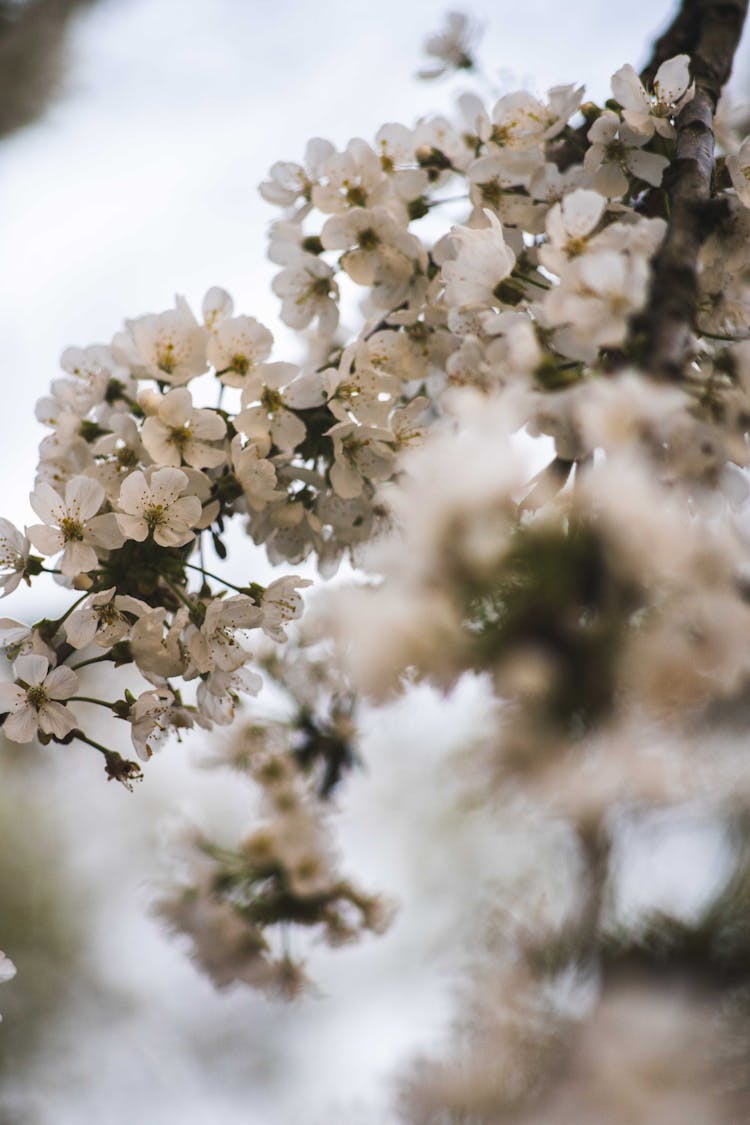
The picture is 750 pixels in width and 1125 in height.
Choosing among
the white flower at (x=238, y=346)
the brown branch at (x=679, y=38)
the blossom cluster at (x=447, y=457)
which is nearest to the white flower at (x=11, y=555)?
the blossom cluster at (x=447, y=457)

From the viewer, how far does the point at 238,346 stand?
865 millimetres

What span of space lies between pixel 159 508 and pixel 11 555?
0.15 metres

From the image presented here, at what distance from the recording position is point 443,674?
1.62 ft

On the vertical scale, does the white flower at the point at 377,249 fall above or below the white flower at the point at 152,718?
above

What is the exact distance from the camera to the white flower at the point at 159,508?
75 cm

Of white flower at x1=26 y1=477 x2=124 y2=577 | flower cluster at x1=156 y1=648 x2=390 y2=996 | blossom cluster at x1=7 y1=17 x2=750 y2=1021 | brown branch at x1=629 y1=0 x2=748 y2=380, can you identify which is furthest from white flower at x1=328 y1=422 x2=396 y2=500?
flower cluster at x1=156 y1=648 x2=390 y2=996

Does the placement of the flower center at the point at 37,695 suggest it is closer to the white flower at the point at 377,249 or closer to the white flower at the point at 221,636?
the white flower at the point at 221,636

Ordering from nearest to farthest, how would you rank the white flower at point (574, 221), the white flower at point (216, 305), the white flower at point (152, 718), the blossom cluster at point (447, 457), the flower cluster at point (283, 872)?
1. the blossom cluster at point (447, 457)
2. the white flower at point (574, 221)
3. the white flower at point (152, 718)
4. the white flower at point (216, 305)
5. the flower cluster at point (283, 872)

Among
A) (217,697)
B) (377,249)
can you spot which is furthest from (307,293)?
(217,697)

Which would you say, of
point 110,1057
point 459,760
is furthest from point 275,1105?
point 459,760

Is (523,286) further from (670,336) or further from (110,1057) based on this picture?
(110,1057)

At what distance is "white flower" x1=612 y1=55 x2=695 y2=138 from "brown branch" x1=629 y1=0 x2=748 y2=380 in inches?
0.7

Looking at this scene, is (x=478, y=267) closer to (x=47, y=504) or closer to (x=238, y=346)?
(x=238, y=346)

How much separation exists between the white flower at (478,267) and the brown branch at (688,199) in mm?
135
